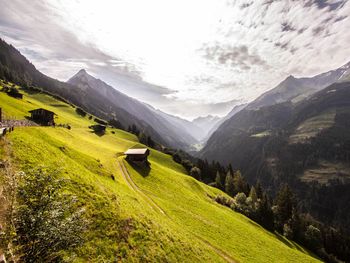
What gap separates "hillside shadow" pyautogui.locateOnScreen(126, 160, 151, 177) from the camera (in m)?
57.7

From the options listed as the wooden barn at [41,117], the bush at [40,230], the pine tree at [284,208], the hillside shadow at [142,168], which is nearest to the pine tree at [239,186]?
the pine tree at [284,208]

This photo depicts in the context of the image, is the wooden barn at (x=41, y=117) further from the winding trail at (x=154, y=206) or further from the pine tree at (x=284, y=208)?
the pine tree at (x=284, y=208)

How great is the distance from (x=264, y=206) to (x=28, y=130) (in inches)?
3662

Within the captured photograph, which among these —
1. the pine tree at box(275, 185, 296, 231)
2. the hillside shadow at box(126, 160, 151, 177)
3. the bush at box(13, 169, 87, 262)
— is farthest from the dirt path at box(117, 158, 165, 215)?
the pine tree at box(275, 185, 296, 231)

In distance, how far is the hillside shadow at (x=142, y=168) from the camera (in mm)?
57722

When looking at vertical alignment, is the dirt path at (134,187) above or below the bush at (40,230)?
below

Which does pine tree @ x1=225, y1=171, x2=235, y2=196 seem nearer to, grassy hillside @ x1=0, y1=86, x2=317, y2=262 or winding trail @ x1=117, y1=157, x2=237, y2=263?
grassy hillside @ x1=0, y1=86, x2=317, y2=262

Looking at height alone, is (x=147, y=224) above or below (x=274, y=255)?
above

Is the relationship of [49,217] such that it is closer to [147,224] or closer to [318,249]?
[147,224]

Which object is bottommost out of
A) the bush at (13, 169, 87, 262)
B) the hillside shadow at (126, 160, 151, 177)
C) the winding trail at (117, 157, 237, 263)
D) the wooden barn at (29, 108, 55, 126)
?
the winding trail at (117, 157, 237, 263)

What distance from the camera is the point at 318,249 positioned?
90.2 metres

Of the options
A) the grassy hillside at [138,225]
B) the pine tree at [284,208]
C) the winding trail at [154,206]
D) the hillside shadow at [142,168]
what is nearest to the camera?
the grassy hillside at [138,225]

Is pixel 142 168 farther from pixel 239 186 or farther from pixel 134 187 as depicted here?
pixel 239 186

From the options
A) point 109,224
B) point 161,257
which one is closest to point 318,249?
point 161,257
